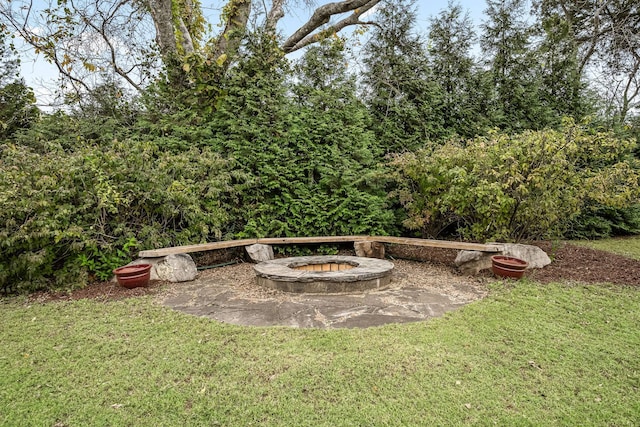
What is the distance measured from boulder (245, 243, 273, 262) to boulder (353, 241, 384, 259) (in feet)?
4.75

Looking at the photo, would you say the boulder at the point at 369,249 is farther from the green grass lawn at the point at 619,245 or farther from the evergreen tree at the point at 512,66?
the green grass lawn at the point at 619,245

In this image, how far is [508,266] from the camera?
170 inches

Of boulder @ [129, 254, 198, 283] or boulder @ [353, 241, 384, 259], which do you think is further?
boulder @ [353, 241, 384, 259]

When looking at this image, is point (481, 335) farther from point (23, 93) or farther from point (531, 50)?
point (23, 93)

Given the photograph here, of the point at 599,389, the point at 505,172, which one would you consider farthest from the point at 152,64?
the point at 599,389

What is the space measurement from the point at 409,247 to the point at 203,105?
15.0ft

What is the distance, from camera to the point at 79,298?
381 cm

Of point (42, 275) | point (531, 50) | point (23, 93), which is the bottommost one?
point (42, 275)

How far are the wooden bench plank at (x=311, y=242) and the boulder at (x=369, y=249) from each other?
0.27 ft

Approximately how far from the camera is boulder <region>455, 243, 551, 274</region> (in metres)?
4.78

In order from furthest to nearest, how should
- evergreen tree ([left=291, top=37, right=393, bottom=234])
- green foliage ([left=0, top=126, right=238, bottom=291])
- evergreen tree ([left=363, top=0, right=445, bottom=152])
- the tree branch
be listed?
the tree branch
evergreen tree ([left=363, top=0, right=445, bottom=152])
evergreen tree ([left=291, top=37, right=393, bottom=234])
green foliage ([left=0, top=126, right=238, bottom=291])

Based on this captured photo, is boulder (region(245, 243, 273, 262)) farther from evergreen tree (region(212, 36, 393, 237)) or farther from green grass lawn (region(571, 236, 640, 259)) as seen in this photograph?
green grass lawn (region(571, 236, 640, 259))

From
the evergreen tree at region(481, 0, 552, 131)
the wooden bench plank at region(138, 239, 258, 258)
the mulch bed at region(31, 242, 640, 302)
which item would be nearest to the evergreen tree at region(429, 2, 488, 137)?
the evergreen tree at region(481, 0, 552, 131)

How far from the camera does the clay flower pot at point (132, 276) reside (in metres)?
4.04
